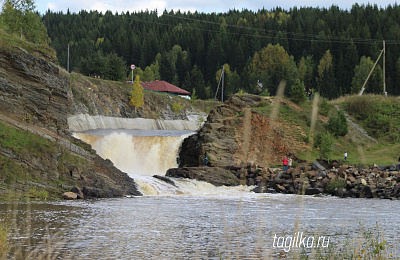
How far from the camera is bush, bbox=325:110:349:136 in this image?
5712 centimetres

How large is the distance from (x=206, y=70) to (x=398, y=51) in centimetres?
5754

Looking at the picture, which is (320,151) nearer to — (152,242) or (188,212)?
(188,212)

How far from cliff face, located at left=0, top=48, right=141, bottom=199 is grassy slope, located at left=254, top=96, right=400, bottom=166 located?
23609mm

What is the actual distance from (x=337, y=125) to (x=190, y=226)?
38.3 m

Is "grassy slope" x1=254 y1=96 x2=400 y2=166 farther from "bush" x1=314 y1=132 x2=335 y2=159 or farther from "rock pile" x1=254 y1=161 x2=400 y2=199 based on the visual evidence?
"rock pile" x1=254 y1=161 x2=400 y2=199

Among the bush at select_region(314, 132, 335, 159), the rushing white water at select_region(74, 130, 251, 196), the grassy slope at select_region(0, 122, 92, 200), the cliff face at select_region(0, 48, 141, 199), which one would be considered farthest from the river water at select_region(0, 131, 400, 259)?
the rushing white water at select_region(74, 130, 251, 196)

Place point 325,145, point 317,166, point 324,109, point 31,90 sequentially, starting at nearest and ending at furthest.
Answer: point 31,90, point 317,166, point 325,145, point 324,109

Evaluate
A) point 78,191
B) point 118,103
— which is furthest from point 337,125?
point 118,103

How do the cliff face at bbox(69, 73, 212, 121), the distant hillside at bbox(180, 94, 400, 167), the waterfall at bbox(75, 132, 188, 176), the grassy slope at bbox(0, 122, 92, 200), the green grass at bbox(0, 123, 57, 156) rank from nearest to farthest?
1. the grassy slope at bbox(0, 122, 92, 200)
2. the green grass at bbox(0, 123, 57, 156)
3. the waterfall at bbox(75, 132, 188, 176)
4. the distant hillside at bbox(180, 94, 400, 167)
5. the cliff face at bbox(69, 73, 212, 121)

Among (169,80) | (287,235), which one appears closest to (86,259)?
(287,235)

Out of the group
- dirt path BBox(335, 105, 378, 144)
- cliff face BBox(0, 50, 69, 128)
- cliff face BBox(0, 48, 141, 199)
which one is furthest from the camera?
dirt path BBox(335, 105, 378, 144)

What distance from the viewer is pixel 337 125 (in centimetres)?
5712

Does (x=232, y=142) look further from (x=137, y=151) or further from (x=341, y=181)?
(x=341, y=181)

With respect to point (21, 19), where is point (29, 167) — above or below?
below
